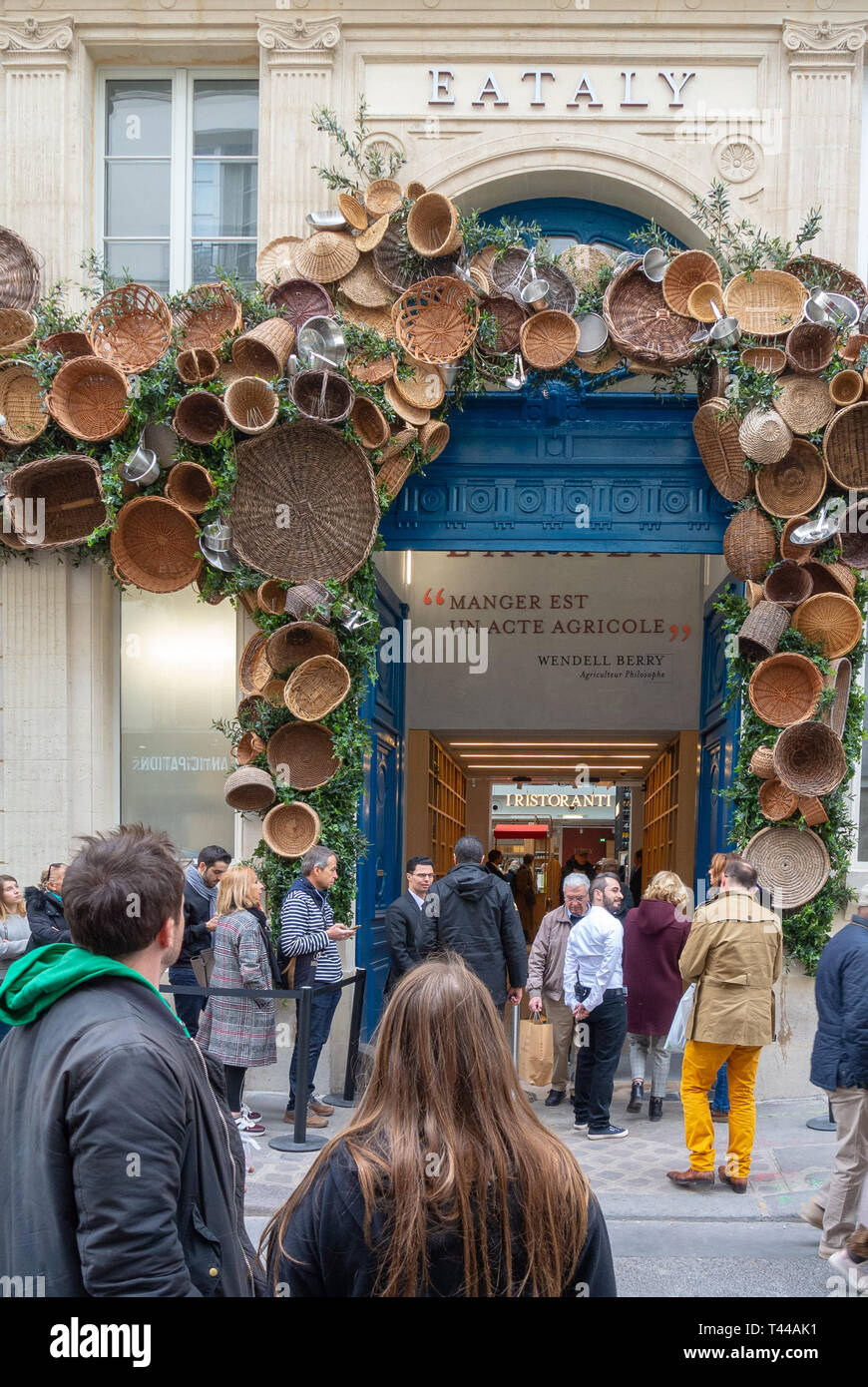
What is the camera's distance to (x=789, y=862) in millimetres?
8547

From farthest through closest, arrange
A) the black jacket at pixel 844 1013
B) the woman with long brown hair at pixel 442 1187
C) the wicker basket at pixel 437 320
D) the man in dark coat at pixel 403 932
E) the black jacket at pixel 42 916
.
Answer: the wicker basket at pixel 437 320
the man in dark coat at pixel 403 932
the black jacket at pixel 42 916
the black jacket at pixel 844 1013
the woman with long brown hair at pixel 442 1187

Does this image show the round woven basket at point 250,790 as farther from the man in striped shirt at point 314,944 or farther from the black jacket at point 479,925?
the black jacket at point 479,925

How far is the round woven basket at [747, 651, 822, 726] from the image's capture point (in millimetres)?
8406

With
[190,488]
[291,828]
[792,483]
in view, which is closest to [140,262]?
[190,488]

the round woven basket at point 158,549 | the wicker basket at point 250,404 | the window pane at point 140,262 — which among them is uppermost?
the window pane at point 140,262

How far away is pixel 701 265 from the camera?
8656 millimetres

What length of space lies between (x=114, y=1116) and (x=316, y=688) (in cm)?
658

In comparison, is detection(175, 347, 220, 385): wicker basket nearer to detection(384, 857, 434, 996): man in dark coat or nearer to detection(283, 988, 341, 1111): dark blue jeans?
detection(384, 857, 434, 996): man in dark coat

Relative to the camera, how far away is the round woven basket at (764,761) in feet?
27.7

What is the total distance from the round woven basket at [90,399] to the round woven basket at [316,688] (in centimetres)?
207

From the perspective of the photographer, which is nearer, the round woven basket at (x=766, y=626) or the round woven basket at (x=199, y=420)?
the round woven basket at (x=766, y=626)

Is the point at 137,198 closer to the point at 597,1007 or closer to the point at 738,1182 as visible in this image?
the point at 597,1007

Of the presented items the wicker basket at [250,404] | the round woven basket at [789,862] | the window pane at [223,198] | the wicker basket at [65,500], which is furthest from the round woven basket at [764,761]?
the window pane at [223,198]

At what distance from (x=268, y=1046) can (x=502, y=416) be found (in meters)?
4.84
